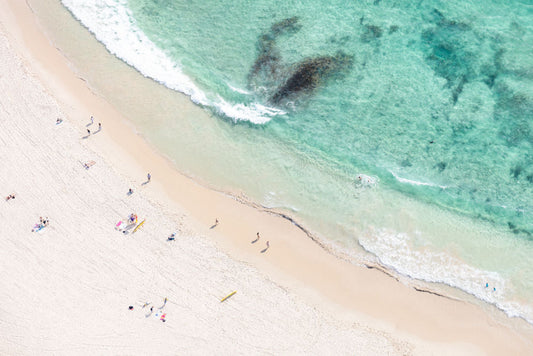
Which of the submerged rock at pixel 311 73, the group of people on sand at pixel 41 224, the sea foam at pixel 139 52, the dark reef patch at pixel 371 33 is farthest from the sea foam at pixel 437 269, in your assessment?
the group of people on sand at pixel 41 224

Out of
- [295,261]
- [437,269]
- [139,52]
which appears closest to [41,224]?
[139,52]

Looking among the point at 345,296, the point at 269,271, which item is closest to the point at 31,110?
the point at 269,271

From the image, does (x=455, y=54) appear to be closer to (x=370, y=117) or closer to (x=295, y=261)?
(x=370, y=117)

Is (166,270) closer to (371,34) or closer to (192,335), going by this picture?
(192,335)

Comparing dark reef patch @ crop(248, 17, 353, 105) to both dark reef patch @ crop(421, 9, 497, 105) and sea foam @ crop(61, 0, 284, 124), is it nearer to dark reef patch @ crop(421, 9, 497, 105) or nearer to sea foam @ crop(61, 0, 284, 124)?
sea foam @ crop(61, 0, 284, 124)

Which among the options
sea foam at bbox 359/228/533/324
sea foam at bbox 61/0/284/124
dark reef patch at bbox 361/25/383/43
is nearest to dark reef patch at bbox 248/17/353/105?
sea foam at bbox 61/0/284/124

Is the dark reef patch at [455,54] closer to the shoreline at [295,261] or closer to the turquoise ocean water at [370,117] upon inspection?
the turquoise ocean water at [370,117]
